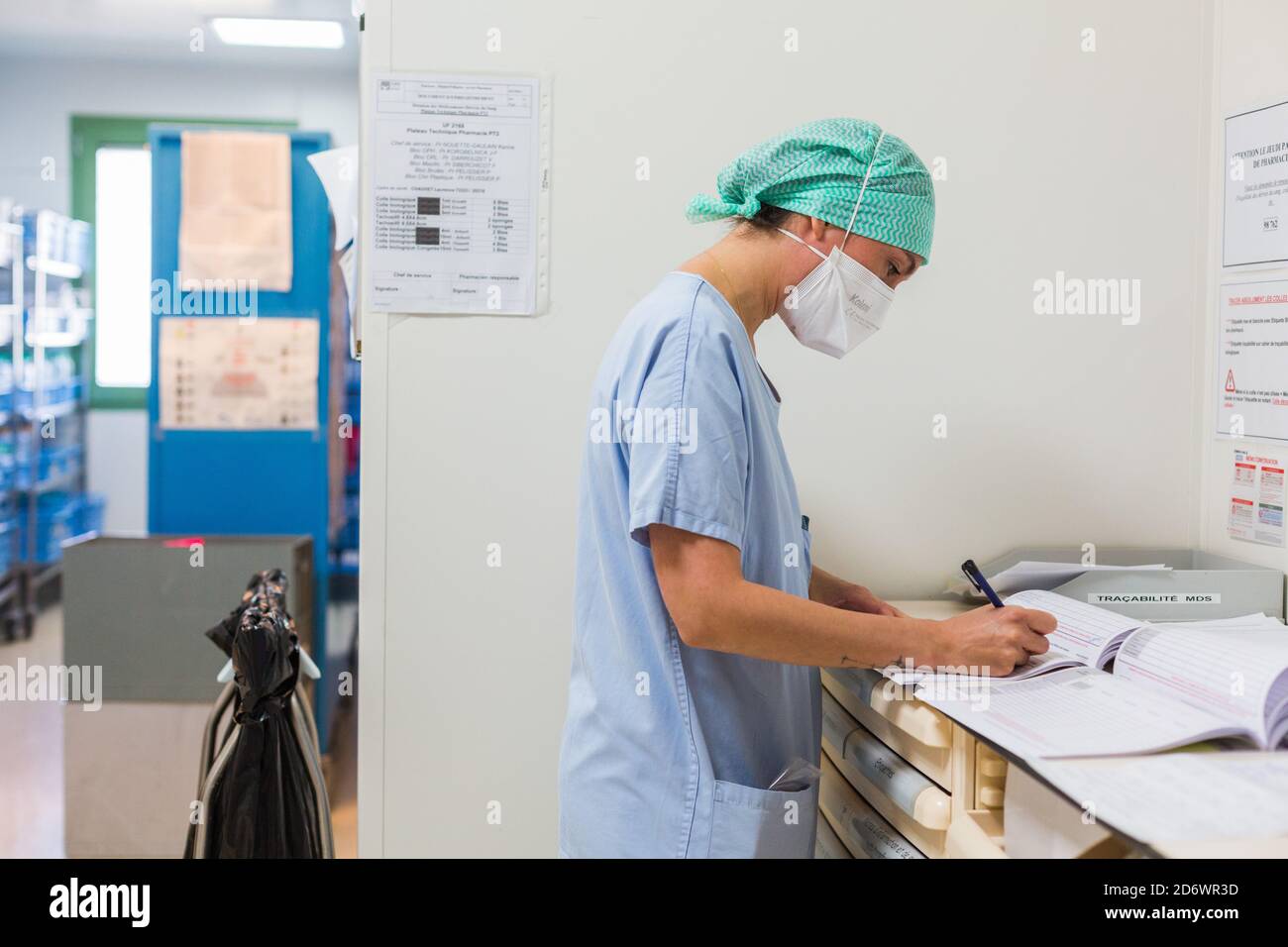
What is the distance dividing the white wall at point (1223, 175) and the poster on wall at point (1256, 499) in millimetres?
13

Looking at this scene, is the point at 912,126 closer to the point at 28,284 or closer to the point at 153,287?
→ the point at 153,287

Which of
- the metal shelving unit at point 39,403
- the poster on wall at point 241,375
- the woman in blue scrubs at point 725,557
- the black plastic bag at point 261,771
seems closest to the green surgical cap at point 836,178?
the woman in blue scrubs at point 725,557

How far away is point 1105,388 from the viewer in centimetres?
172

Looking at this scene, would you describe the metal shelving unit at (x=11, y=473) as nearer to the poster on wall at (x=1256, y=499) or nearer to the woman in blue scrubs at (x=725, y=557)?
the woman in blue scrubs at (x=725, y=557)

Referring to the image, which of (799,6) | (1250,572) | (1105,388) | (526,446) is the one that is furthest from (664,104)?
(1250,572)

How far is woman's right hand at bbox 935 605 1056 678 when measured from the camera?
45.0 inches

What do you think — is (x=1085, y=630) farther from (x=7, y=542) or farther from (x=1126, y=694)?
(x=7, y=542)

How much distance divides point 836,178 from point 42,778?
10.4 feet

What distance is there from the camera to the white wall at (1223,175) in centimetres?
156

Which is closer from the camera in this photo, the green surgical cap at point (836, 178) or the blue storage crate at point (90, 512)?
the green surgical cap at point (836, 178)

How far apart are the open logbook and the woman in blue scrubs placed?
0.05m

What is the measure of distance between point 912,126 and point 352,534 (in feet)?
9.78

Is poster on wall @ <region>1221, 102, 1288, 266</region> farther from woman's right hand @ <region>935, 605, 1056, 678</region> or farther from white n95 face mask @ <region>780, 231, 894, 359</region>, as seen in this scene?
woman's right hand @ <region>935, 605, 1056, 678</region>

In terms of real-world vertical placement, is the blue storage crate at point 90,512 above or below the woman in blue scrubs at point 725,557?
below
